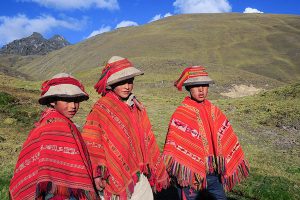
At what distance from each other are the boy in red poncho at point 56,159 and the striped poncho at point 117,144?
385mm

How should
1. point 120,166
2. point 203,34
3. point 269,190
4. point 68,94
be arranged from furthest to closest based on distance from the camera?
point 203,34, point 269,190, point 120,166, point 68,94

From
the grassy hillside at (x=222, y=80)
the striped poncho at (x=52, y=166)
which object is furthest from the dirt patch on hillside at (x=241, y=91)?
the striped poncho at (x=52, y=166)

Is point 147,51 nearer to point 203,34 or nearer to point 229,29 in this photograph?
point 203,34

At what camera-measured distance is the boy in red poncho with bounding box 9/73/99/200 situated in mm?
4250

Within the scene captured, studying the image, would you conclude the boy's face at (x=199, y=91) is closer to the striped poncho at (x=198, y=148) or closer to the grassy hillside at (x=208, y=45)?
the striped poncho at (x=198, y=148)

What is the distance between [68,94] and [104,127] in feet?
2.67

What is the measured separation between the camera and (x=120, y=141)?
527 centimetres

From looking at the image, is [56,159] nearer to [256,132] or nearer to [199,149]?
[199,149]

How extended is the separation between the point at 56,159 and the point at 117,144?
3.58ft

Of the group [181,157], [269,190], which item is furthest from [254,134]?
[181,157]

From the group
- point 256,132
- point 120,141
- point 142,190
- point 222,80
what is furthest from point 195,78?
point 222,80

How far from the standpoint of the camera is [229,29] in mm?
134500

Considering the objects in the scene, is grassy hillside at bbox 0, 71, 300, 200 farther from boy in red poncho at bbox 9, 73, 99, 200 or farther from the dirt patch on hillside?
the dirt patch on hillside

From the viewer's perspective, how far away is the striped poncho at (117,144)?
16.8 feet
